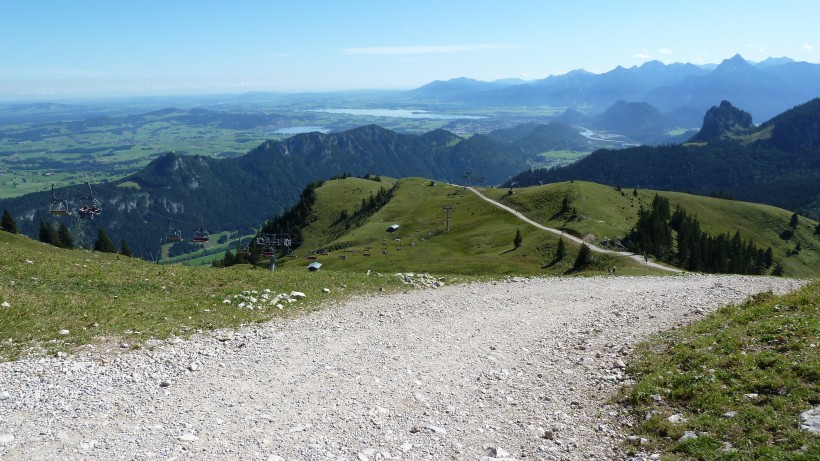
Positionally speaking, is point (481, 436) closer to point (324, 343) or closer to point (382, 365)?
point (382, 365)

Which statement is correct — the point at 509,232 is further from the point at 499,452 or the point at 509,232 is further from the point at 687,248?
the point at 499,452

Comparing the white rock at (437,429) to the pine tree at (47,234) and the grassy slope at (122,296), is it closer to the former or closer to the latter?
the grassy slope at (122,296)

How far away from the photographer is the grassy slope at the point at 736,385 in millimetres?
11984

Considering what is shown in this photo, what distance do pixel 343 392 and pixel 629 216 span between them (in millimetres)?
138354

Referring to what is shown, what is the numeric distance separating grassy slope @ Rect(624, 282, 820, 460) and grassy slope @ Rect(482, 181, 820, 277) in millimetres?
83986

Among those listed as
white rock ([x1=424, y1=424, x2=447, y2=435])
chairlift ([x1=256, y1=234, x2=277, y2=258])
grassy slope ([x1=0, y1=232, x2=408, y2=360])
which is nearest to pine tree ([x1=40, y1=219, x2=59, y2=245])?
chairlift ([x1=256, y1=234, x2=277, y2=258])

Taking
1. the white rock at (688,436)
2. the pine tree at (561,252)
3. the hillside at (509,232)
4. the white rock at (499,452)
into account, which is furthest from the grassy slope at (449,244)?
the white rock at (499,452)

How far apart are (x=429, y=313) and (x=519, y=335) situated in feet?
18.8

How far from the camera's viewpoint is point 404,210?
567 ft

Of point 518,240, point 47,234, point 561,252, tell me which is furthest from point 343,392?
point 47,234

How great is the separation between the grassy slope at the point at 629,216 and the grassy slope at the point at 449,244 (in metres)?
9.22

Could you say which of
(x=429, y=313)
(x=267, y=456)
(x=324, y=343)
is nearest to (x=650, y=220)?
(x=429, y=313)

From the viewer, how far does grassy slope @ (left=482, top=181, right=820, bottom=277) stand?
4601 inches

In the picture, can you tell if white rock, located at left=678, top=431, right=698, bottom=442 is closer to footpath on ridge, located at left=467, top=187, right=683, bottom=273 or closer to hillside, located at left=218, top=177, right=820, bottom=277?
hillside, located at left=218, top=177, right=820, bottom=277
